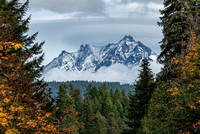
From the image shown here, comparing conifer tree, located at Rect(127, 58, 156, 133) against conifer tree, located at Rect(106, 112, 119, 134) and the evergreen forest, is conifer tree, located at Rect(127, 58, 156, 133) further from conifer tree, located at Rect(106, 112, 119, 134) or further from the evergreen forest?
conifer tree, located at Rect(106, 112, 119, 134)

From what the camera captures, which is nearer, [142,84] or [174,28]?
[174,28]

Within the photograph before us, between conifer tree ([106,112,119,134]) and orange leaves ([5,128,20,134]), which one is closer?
orange leaves ([5,128,20,134])

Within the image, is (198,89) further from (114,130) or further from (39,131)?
(114,130)

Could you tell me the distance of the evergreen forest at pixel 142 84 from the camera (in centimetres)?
999

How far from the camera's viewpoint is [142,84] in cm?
2370

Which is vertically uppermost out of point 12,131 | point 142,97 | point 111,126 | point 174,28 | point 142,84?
point 174,28

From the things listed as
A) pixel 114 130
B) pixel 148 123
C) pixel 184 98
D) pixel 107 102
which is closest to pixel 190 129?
pixel 184 98

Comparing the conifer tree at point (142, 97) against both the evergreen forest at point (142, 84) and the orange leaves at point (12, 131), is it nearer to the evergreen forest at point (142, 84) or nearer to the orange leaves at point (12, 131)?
the evergreen forest at point (142, 84)

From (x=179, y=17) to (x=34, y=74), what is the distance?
12.0 metres

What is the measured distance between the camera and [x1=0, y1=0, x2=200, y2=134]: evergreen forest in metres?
9.99

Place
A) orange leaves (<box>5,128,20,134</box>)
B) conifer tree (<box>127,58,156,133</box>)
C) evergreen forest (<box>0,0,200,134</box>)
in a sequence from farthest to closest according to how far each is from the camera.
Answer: conifer tree (<box>127,58,156,133</box>)
evergreen forest (<box>0,0,200,134</box>)
orange leaves (<box>5,128,20,134</box>)

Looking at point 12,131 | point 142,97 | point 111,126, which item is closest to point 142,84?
point 142,97

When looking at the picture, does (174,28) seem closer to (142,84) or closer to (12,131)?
(142,84)

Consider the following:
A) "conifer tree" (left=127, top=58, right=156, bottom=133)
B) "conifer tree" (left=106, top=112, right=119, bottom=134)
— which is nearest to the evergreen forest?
"conifer tree" (left=127, top=58, right=156, bottom=133)
